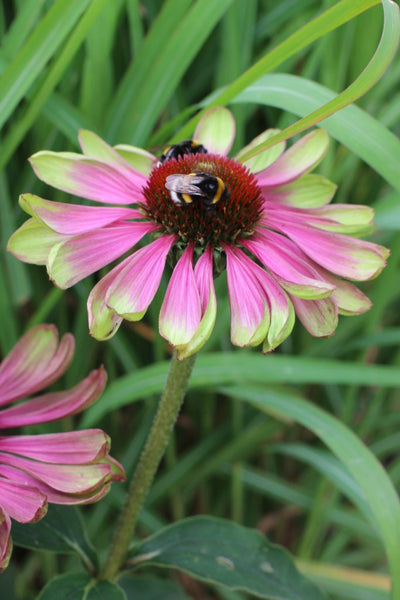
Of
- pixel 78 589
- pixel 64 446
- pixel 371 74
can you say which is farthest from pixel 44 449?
pixel 371 74

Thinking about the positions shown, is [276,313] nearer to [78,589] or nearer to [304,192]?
[304,192]

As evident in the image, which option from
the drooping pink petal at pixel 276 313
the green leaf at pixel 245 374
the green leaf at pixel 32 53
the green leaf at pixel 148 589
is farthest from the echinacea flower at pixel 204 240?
the green leaf at pixel 148 589

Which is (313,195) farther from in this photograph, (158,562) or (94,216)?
(158,562)

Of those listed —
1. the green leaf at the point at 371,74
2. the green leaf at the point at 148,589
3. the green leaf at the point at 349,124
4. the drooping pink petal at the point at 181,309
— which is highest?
the green leaf at the point at 371,74

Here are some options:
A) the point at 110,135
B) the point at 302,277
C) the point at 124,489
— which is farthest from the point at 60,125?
the point at 124,489

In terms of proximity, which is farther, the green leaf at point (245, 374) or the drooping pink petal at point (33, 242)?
the green leaf at point (245, 374)

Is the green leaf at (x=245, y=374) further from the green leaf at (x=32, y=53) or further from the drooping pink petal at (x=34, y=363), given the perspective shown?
the green leaf at (x=32, y=53)
